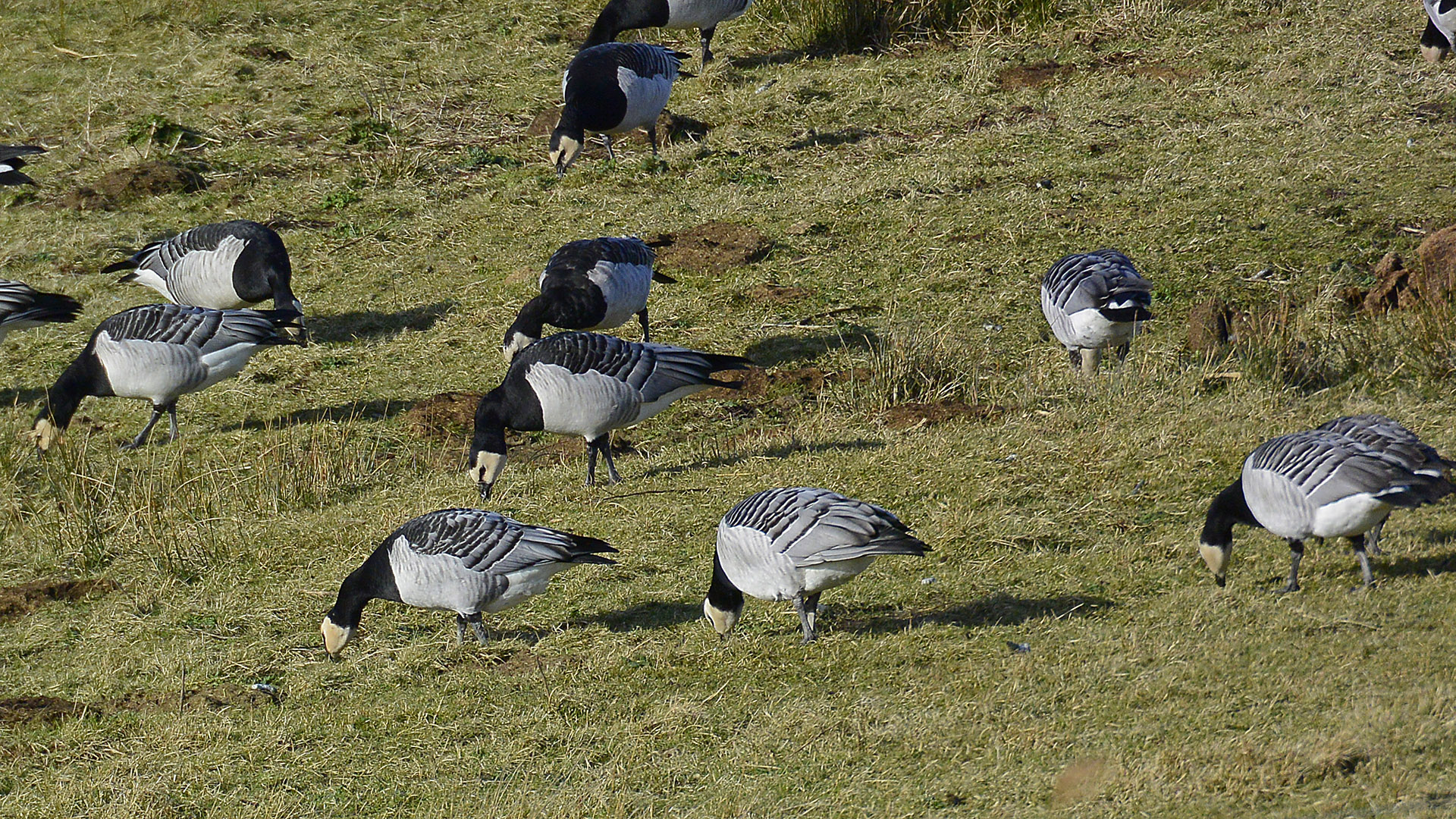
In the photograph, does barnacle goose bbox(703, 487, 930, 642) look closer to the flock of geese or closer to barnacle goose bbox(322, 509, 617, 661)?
the flock of geese

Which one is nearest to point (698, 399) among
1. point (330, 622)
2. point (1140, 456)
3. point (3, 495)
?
point (1140, 456)

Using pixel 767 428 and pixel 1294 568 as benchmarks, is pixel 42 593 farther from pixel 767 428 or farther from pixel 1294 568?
pixel 1294 568

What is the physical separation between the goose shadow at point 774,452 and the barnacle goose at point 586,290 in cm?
168

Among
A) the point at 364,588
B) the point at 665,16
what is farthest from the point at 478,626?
the point at 665,16

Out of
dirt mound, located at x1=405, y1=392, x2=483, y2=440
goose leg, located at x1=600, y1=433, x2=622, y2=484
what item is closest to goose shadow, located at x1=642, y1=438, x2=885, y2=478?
goose leg, located at x1=600, y1=433, x2=622, y2=484

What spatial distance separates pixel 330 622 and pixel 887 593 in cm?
280

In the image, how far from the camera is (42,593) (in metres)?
8.09

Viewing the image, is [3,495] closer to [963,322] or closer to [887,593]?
[887,593]

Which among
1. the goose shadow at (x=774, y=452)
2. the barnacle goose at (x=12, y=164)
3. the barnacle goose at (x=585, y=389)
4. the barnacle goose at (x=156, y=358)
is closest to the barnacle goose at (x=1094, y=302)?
the goose shadow at (x=774, y=452)

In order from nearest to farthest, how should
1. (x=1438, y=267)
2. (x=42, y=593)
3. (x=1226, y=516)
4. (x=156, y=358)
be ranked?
(x=1226, y=516), (x=42, y=593), (x=1438, y=267), (x=156, y=358)

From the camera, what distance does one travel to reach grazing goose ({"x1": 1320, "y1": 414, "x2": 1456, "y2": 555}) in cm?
576

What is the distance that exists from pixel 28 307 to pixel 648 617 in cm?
689

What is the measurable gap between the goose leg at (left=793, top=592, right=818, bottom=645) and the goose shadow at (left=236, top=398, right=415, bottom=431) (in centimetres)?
505

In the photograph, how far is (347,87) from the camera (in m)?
16.4
